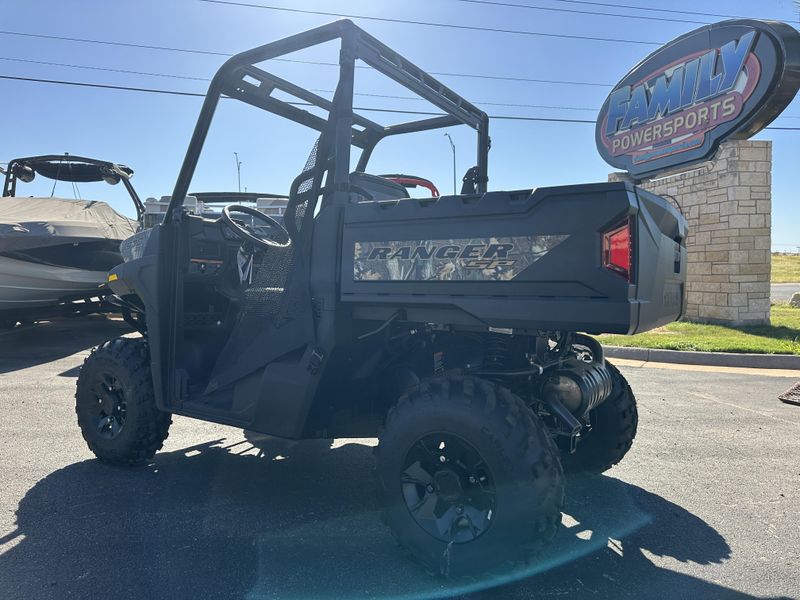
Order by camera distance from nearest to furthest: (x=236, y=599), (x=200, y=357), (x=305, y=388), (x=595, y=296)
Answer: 1. (x=595, y=296)
2. (x=236, y=599)
3. (x=305, y=388)
4. (x=200, y=357)

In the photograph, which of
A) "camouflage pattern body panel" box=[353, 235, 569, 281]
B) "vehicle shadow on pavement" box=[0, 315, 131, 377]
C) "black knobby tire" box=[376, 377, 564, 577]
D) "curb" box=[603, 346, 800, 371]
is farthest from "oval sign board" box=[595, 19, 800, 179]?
"vehicle shadow on pavement" box=[0, 315, 131, 377]

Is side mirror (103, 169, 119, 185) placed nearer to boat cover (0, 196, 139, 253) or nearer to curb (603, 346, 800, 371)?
boat cover (0, 196, 139, 253)

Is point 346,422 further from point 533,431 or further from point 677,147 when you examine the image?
point 677,147

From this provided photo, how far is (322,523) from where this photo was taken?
319 centimetres

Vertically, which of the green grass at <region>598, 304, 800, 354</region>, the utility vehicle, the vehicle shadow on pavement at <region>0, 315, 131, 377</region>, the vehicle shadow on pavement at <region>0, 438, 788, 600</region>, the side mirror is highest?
the side mirror

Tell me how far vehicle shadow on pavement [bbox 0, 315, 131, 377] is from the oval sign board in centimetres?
1184

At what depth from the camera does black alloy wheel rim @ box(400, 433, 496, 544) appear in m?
2.46

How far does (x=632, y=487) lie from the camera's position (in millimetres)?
3758

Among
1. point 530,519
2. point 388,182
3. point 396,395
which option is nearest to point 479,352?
point 396,395

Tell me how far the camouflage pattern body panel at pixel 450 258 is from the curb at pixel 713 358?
25.2ft

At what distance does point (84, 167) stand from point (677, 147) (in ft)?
40.2

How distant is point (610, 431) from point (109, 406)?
3.36m

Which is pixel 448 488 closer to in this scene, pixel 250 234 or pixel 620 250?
pixel 620 250

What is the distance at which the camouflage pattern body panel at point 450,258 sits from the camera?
Answer: 2.39 m
